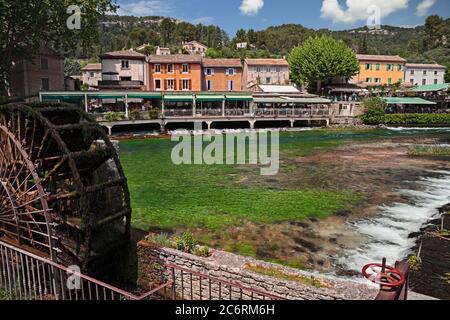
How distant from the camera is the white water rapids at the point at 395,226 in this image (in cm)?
1104

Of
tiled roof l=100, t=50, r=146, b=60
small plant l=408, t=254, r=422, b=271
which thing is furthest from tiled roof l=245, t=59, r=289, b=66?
small plant l=408, t=254, r=422, b=271

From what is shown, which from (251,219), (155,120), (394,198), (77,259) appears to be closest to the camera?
(77,259)

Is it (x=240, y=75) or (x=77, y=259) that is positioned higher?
(x=240, y=75)

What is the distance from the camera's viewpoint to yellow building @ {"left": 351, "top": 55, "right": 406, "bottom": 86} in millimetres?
68688

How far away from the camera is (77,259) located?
9.03 meters

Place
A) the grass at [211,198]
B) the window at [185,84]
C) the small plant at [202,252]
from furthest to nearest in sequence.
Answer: the window at [185,84]
the grass at [211,198]
the small plant at [202,252]

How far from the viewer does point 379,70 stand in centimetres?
7006

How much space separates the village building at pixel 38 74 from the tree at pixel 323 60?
36.4 meters

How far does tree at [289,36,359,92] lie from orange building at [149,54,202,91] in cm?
1725

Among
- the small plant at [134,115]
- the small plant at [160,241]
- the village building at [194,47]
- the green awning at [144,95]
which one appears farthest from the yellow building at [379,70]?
the small plant at [160,241]

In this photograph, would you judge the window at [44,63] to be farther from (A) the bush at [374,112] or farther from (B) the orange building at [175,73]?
(A) the bush at [374,112]

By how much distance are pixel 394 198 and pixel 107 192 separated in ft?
→ 42.4
